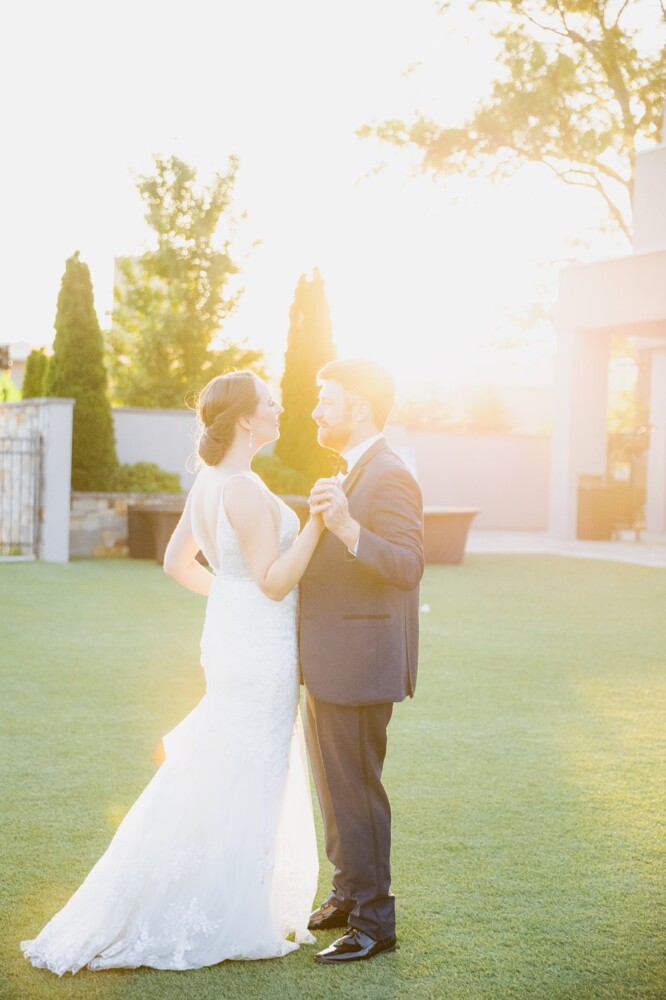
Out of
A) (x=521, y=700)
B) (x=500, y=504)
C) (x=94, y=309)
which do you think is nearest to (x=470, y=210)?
(x=500, y=504)

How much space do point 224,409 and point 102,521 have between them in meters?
14.5

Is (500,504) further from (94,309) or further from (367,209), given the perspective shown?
(94,309)

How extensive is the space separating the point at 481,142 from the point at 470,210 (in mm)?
1947

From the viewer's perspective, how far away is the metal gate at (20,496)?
1697cm

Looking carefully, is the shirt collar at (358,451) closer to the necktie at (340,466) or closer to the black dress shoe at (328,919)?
the necktie at (340,466)

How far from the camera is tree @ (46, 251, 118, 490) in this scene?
18484mm

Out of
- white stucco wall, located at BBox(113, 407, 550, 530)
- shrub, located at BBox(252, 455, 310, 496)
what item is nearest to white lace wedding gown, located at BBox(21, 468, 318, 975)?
shrub, located at BBox(252, 455, 310, 496)

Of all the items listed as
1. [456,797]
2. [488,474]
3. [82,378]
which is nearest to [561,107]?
[488,474]

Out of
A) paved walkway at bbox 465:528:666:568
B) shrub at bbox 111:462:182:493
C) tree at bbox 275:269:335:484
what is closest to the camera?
shrub at bbox 111:462:182:493

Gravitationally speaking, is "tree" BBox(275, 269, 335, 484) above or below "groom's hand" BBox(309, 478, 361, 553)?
above

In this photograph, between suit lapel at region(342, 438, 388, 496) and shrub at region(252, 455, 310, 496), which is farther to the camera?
shrub at region(252, 455, 310, 496)

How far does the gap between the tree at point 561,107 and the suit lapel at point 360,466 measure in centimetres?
2522

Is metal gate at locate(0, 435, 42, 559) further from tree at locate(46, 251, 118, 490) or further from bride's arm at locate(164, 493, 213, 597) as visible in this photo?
bride's arm at locate(164, 493, 213, 597)

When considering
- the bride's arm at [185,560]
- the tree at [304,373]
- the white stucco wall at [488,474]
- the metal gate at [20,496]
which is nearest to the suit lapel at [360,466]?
the bride's arm at [185,560]
